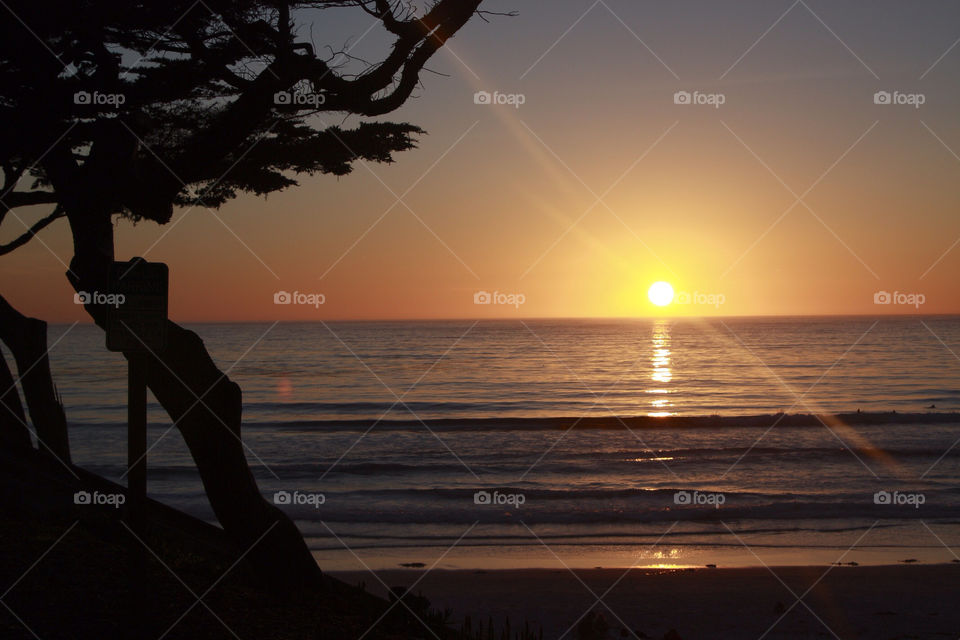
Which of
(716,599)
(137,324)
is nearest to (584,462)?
(716,599)

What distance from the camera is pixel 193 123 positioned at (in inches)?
255

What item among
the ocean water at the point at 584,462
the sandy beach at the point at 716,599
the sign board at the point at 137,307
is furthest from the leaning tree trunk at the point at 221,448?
the ocean water at the point at 584,462

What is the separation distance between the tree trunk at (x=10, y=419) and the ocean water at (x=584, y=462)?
407 centimetres

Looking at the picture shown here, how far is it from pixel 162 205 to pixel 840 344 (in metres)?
76.7

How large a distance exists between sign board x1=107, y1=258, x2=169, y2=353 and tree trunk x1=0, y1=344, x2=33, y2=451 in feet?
14.1

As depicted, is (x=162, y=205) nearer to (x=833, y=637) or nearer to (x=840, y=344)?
(x=833, y=637)

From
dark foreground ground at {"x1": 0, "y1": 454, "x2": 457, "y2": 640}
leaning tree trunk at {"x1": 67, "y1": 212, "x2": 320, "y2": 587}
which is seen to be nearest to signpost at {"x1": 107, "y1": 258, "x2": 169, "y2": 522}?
dark foreground ground at {"x1": 0, "y1": 454, "x2": 457, "y2": 640}

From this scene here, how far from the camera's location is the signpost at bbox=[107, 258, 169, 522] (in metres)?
3.60

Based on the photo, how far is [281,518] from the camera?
5.49 m

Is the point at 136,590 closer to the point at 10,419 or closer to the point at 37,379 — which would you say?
the point at 10,419

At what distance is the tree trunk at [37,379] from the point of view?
27.1ft

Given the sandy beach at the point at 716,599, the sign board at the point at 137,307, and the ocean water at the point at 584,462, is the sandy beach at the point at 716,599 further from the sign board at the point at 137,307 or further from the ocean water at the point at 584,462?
the sign board at the point at 137,307

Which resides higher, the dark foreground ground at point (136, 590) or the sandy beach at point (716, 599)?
the sandy beach at point (716, 599)

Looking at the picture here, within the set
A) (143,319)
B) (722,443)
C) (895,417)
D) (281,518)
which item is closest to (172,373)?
(281,518)
